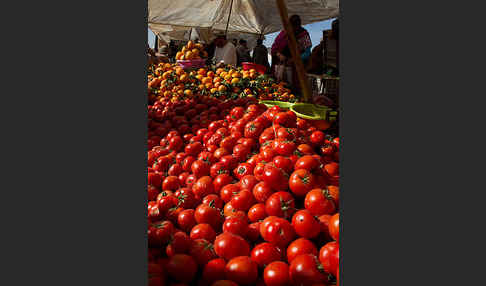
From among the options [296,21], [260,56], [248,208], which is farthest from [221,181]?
[260,56]

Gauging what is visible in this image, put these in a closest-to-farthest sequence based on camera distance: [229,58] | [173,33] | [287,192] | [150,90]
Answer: [287,192]
[150,90]
[229,58]
[173,33]

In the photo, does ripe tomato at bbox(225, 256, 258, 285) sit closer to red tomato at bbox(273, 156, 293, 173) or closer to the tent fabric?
red tomato at bbox(273, 156, 293, 173)

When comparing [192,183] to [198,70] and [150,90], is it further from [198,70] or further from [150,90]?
[198,70]

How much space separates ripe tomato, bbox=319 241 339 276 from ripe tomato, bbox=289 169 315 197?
1.58ft

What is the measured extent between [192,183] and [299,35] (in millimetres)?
3720

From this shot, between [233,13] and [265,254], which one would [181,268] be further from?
[233,13]

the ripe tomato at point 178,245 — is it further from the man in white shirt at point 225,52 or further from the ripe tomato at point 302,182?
the man in white shirt at point 225,52

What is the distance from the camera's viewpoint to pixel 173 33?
16000 millimetres

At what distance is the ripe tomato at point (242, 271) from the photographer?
1.41m

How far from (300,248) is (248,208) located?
20.7 inches

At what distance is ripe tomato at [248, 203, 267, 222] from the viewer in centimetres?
186

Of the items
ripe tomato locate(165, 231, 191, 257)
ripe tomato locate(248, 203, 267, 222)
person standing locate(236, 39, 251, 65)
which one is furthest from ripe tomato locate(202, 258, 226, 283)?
person standing locate(236, 39, 251, 65)

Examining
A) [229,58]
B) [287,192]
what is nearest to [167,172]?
[287,192]

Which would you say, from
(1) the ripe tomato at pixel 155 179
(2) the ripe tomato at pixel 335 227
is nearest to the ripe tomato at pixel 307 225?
(2) the ripe tomato at pixel 335 227
